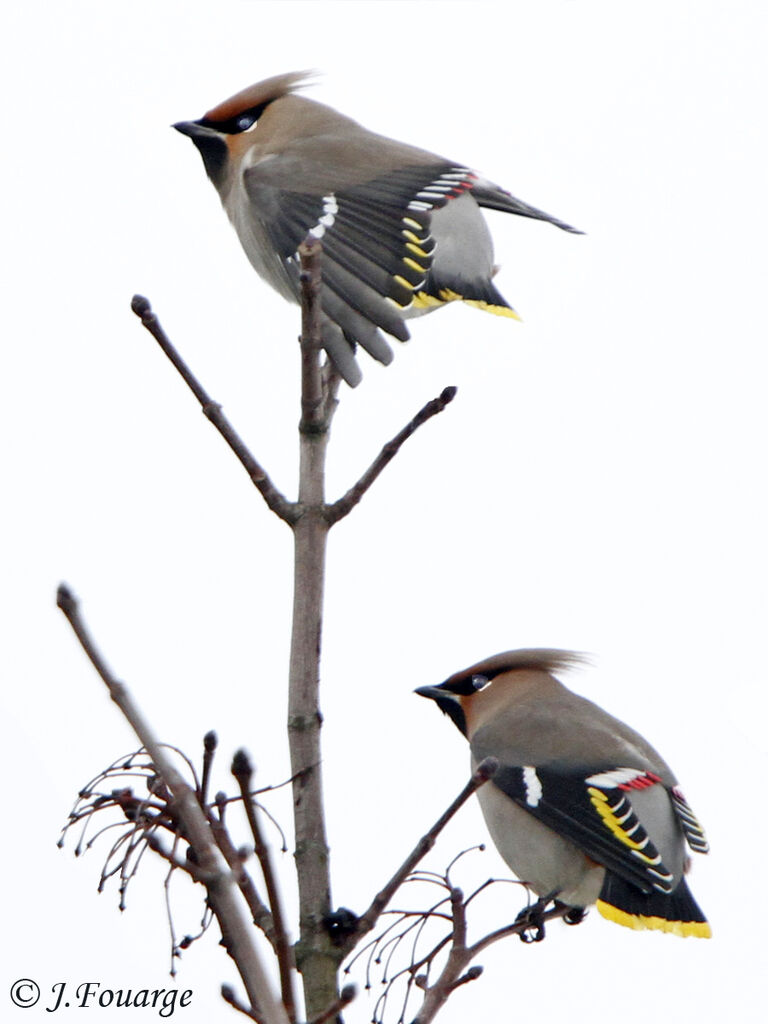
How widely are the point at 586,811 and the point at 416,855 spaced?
1770 mm

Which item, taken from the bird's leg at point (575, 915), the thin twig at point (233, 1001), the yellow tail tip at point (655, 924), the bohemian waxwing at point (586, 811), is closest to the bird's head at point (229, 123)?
the bohemian waxwing at point (586, 811)

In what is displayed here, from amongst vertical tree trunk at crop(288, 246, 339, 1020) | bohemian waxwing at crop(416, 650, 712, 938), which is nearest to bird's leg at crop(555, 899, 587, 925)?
bohemian waxwing at crop(416, 650, 712, 938)

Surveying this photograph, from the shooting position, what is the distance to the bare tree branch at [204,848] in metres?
1.38

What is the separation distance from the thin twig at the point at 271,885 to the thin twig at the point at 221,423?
2.41 ft

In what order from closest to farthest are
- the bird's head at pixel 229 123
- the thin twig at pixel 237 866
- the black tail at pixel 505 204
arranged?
the thin twig at pixel 237 866
the black tail at pixel 505 204
the bird's head at pixel 229 123

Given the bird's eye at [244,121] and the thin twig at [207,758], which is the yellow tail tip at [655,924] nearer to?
the thin twig at [207,758]

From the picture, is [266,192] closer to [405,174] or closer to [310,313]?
[405,174]

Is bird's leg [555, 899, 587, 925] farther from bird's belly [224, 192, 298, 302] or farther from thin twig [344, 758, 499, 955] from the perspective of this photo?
thin twig [344, 758, 499, 955]

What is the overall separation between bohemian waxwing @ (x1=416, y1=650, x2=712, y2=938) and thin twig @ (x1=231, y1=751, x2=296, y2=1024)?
1.58 m

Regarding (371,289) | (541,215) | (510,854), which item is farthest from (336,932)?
(541,215)

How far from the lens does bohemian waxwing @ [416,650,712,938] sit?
3.29 m

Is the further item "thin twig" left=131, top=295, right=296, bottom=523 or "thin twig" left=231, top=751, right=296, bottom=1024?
"thin twig" left=131, top=295, right=296, bottom=523

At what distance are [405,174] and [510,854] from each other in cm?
164

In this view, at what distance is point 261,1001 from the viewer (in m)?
1.39
